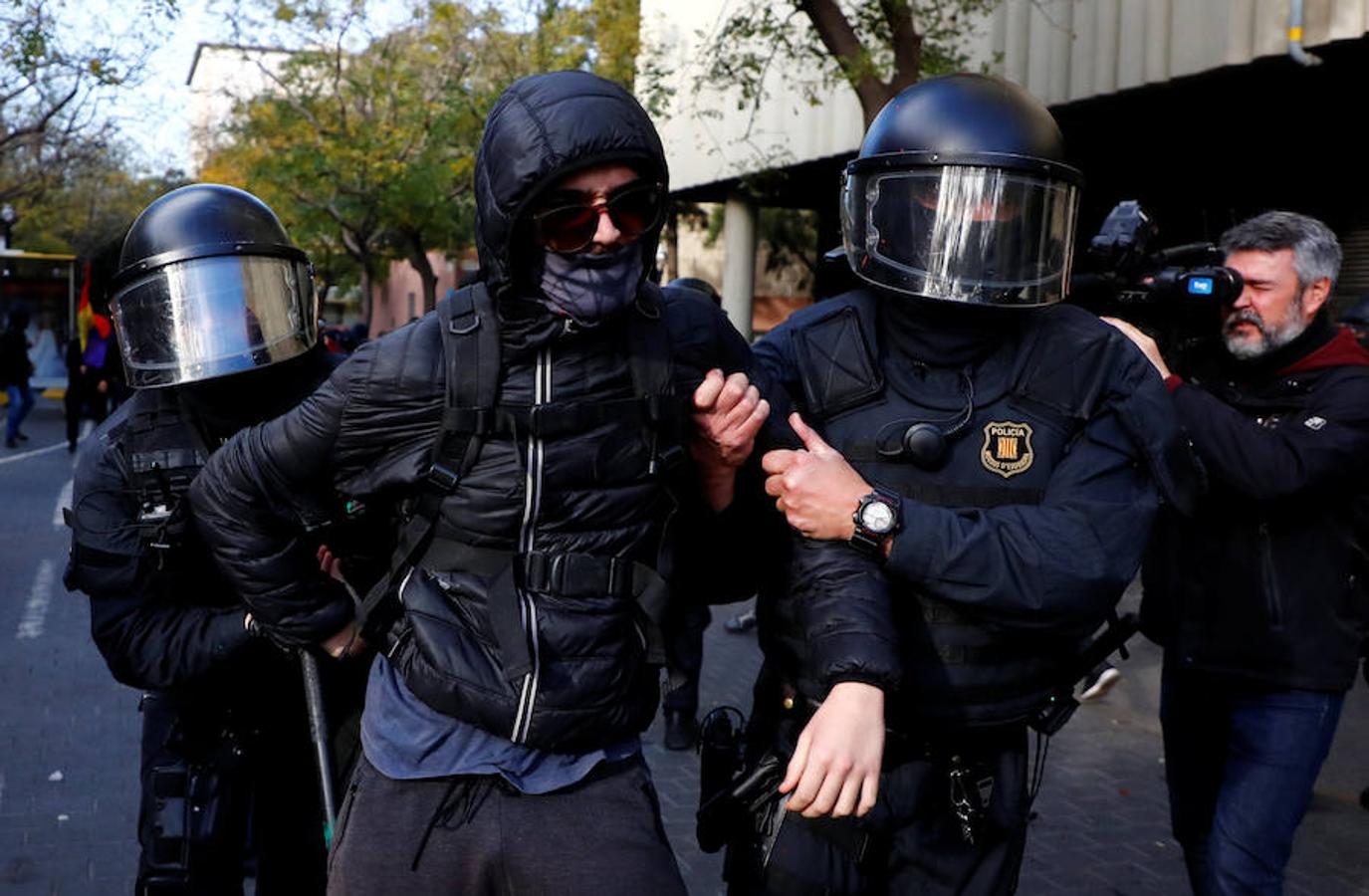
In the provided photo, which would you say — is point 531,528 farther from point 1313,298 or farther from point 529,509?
point 1313,298

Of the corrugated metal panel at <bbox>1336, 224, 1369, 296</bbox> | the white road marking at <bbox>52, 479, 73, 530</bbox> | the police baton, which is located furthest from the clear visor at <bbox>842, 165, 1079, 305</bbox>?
the white road marking at <bbox>52, 479, 73, 530</bbox>

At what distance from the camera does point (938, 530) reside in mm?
2207

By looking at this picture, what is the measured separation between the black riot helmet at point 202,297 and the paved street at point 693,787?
7.00 feet

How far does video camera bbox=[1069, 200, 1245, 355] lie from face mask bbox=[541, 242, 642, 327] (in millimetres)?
1284

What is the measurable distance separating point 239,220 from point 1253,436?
2312 millimetres

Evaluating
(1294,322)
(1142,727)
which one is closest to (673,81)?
(1142,727)

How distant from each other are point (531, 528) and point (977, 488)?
2.60 ft

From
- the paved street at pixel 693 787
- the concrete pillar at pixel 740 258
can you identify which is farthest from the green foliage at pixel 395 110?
the paved street at pixel 693 787

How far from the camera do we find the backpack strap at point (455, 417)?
201 centimetres

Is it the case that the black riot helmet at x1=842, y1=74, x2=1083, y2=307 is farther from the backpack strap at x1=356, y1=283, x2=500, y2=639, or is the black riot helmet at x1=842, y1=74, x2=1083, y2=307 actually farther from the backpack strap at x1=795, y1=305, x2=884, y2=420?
the backpack strap at x1=356, y1=283, x2=500, y2=639

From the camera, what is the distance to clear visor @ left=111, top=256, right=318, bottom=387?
289 centimetres

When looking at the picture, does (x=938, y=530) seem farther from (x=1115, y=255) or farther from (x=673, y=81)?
(x=673, y=81)

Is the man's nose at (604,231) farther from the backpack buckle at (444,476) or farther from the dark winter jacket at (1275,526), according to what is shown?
the dark winter jacket at (1275,526)

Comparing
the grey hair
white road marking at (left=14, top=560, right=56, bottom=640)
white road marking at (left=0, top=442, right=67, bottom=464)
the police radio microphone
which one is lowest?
white road marking at (left=0, top=442, right=67, bottom=464)
